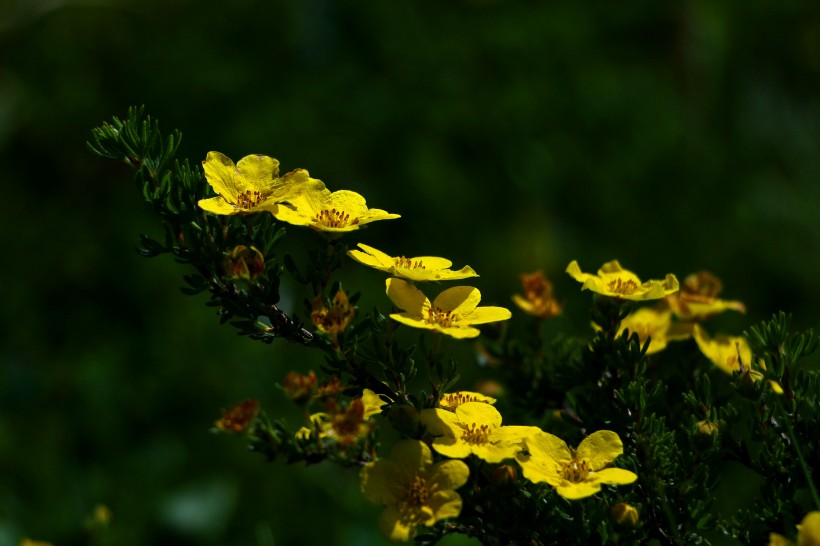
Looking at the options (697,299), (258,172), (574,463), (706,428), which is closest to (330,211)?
(258,172)

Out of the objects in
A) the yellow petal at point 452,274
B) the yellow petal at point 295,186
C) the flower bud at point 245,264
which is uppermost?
the yellow petal at point 295,186

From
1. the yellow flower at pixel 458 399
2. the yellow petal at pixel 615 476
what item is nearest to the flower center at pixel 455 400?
the yellow flower at pixel 458 399

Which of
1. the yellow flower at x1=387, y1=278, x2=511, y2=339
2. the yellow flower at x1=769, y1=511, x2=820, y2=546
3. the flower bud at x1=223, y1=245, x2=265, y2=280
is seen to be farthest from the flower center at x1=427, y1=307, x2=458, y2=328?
the yellow flower at x1=769, y1=511, x2=820, y2=546

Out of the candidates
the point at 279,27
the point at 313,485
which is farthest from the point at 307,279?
the point at 279,27

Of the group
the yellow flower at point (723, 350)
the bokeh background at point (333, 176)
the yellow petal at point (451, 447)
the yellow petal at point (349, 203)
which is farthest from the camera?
the bokeh background at point (333, 176)

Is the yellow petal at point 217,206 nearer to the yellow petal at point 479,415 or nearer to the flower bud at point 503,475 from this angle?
the yellow petal at point 479,415

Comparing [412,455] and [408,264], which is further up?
[408,264]

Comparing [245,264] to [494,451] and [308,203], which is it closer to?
[308,203]

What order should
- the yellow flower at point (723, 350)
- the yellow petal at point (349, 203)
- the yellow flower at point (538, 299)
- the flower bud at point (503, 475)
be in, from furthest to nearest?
the yellow flower at point (538, 299) → the yellow flower at point (723, 350) → the yellow petal at point (349, 203) → the flower bud at point (503, 475)
